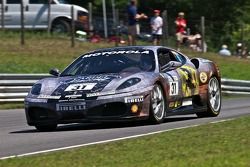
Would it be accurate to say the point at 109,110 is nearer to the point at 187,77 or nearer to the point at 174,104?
the point at 174,104

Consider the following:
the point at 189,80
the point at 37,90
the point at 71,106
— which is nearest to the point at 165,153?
the point at 71,106

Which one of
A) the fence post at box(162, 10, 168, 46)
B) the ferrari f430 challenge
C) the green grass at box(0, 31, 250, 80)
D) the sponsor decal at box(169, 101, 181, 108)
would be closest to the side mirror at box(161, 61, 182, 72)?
the ferrari f430 challenge

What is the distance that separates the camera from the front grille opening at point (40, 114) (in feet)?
39.8

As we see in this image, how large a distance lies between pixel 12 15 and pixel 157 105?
68.4 ft

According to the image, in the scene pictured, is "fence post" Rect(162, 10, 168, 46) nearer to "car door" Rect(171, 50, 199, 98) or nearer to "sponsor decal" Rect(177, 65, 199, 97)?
"car door" Rect(171, 50, 199, 98)

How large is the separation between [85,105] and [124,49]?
6.33 feet

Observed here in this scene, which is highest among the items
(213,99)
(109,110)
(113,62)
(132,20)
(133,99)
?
(113,62)

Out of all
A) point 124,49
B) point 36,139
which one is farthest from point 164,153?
point 124,49

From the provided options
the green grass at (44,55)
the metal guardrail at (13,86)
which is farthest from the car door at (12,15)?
the metal guardrail at (13,86)

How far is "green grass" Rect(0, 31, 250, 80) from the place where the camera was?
2414 centimetres

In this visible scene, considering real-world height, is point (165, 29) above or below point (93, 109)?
below

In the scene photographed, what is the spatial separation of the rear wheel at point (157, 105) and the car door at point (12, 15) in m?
20.3

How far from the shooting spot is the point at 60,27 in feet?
108

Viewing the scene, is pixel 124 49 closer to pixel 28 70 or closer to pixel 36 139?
pixel 36 139
